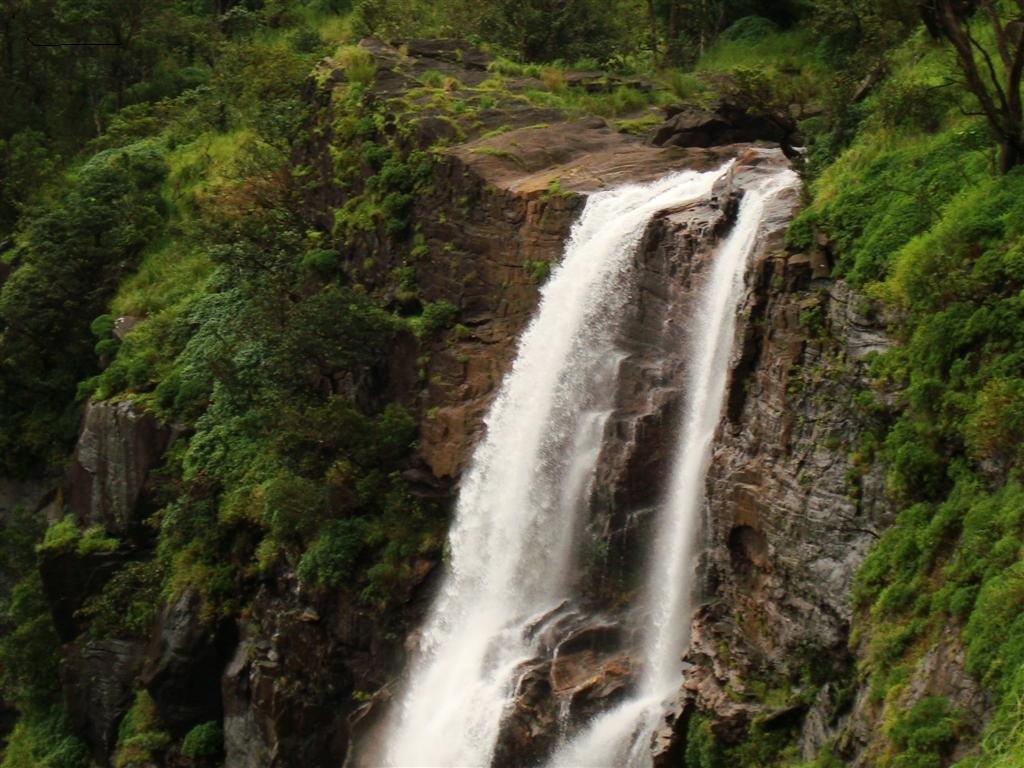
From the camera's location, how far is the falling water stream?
61.5 feet

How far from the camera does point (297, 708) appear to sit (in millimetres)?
23125

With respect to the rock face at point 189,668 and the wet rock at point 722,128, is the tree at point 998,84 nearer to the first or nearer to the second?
the wet rock at point 722,128

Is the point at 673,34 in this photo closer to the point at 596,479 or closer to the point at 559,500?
the point at 559,500

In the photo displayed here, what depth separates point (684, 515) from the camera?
62.1ft

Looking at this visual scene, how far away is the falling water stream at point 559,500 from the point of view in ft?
61.5

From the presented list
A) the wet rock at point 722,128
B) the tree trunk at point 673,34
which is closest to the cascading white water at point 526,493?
the wet rock at point 722,128

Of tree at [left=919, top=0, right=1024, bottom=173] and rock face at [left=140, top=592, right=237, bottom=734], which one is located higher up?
tree at [left=919, top=0, right=1024, bottom=173]

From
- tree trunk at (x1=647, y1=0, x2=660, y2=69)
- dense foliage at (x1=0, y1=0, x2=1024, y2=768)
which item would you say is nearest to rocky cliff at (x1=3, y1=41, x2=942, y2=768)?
dense foliage at (x1=0, y1=0, x2=1024, y2=768)

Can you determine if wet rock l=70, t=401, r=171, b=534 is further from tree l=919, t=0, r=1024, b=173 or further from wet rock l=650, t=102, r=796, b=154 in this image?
tree l=919, t=0, r=1024, b=173

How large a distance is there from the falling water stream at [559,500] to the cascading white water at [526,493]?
0.08ft

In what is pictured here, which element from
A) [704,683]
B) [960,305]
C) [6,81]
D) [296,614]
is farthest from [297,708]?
[6,81]

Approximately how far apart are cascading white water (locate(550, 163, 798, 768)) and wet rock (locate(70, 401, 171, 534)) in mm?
13885

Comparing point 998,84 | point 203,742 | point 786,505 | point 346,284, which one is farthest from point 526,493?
point 998,84

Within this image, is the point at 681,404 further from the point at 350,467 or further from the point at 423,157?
the point at 423,157
